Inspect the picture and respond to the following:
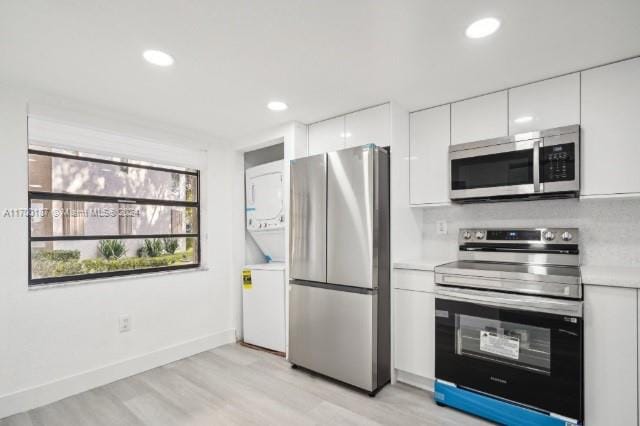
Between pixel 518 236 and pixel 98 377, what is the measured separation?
3473mm

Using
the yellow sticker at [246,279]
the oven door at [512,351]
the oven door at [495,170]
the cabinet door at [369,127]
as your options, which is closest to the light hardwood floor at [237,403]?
the oven door at [512,351]

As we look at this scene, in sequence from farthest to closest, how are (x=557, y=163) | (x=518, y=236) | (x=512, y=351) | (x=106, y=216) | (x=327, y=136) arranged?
(x=327, y=136) → (x=106, y=216) → (x=518, y=236) → (x=557, y=163) → (x=512, y=351)

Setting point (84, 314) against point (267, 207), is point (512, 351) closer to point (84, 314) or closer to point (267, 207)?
point (267, 207)

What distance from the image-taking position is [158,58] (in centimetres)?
190

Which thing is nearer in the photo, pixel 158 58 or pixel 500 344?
pixel 158 58

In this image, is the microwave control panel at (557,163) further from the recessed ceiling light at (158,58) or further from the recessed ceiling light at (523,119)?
the recessed ceiling light at (158,58)

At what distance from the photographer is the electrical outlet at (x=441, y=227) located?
288cm

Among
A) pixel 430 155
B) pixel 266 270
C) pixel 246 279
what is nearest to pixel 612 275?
pixel 430 155

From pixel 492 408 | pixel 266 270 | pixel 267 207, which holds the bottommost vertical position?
pixel 492 408

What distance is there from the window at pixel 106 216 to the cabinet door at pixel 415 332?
2194 millimetres

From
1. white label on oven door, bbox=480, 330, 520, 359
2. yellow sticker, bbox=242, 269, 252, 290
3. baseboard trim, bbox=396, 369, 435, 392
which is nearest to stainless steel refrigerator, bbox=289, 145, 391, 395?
baseboard trim, bbox=396, 369, 435, 392

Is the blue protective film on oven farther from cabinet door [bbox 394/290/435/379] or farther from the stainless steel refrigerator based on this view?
the stainless steel refrigerator

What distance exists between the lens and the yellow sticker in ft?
11.5

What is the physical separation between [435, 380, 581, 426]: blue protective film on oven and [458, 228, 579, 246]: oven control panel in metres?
1.12
